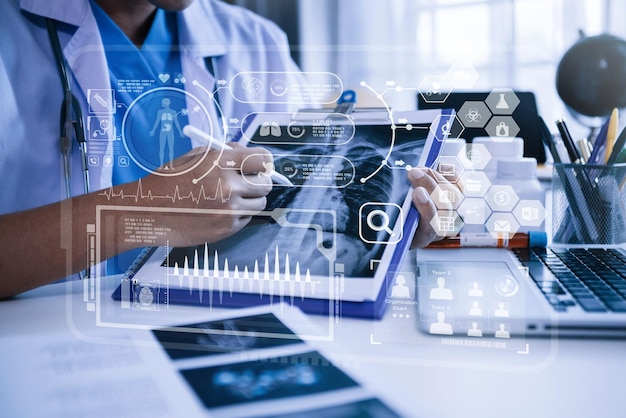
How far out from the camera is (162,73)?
0.49 meters

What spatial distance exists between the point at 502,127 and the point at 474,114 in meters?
0.03

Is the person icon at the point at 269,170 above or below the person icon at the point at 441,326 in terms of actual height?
above

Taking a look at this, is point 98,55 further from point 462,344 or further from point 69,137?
point 462,344

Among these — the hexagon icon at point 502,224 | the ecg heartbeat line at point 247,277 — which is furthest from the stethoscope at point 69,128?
the hexagon icon at point 502,224

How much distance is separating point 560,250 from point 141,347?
0.40 m

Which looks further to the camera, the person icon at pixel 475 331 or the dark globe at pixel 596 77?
the dark globe at pixel 596 77

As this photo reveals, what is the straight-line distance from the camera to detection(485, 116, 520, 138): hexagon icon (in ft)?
1.45

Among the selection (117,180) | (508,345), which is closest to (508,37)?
(508,345)

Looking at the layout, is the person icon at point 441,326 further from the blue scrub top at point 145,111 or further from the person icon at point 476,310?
the blue scrub top at point 145,111

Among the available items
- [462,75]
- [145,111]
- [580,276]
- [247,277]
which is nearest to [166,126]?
[145,111]

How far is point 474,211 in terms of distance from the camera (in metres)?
0.48

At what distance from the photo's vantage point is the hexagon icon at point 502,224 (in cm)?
50

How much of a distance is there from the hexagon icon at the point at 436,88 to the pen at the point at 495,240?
0.41ft

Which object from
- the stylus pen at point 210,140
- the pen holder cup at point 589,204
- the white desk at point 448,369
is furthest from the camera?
the pen holder cup at point 589,204
